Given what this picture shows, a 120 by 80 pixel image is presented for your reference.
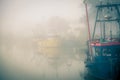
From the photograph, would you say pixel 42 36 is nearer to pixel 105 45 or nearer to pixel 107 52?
pixel 105 45

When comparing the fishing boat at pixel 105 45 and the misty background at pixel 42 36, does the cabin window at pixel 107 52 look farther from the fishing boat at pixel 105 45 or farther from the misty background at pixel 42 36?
the misty background at pixel 42 36

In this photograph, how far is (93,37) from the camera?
9805mm

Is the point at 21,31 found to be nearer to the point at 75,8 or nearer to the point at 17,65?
the point at 17,65

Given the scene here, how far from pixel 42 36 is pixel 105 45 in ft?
8.50

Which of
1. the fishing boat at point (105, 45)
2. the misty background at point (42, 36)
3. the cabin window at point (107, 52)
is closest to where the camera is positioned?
the fishing boat at point (105, 45)

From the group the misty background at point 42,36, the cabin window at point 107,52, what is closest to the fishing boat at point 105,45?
the cabin window at point 107,52

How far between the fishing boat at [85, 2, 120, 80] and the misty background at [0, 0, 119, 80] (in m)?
0.34

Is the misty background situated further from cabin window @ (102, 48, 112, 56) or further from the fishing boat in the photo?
cabin window @ (102, 48, 112, 56)


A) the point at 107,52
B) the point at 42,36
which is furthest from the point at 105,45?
the point at 42,36

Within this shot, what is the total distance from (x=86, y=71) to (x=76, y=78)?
0.60 m

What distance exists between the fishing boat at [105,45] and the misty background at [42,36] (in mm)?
343

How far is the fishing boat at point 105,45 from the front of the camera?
934cm

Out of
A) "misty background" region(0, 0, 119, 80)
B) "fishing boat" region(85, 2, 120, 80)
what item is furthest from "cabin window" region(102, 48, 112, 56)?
"misty background" region(0, 0, 119, 80)

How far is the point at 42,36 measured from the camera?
33.0 feet
